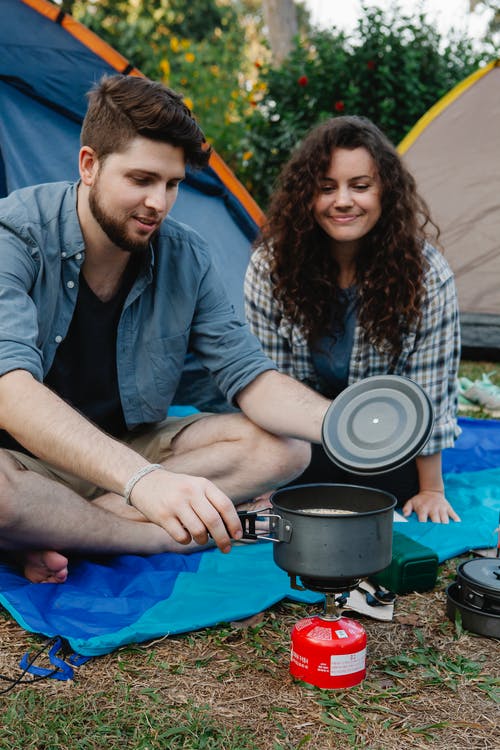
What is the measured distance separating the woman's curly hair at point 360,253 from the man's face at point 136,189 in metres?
0.67

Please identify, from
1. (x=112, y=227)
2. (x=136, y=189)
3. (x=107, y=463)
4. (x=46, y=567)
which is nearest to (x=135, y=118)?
(x=136, y=189)

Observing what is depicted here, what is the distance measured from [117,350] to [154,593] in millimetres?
716

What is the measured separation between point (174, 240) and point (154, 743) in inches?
57.8

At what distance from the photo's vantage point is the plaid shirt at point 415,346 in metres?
2.86

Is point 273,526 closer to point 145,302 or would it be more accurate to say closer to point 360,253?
point 145,302

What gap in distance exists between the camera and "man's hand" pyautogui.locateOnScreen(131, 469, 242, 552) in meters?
1.59

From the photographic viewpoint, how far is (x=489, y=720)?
5.50 feet

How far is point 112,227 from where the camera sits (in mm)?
2291

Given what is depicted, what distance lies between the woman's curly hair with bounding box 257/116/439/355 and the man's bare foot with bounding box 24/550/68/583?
1.22 m

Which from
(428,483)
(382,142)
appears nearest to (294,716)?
(428,483)

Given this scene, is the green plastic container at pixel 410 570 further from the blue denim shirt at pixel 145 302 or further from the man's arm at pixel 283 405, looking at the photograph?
the blue denim shirt at pixel 145 302

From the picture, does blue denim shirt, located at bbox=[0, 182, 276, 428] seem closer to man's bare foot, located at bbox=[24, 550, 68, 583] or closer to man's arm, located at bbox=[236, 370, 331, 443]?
man's arm, located at bbox=[236, 370, 331, 443]

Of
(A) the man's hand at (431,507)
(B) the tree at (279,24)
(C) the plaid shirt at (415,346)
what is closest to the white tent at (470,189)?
(C) the plaid shirt at (415,346)

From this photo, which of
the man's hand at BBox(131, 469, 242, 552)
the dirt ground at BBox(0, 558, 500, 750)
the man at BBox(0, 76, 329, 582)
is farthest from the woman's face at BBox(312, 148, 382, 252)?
the man's hand at BBox(131, 469, 242, 552)
